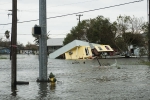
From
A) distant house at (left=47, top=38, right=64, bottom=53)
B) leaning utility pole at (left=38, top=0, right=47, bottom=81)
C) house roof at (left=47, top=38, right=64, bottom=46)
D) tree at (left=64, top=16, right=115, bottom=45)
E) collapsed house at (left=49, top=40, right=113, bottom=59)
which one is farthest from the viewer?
house roof at (left=47, top=38, right=64, bottom=46)

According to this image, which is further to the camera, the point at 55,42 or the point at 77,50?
the point at 55,42

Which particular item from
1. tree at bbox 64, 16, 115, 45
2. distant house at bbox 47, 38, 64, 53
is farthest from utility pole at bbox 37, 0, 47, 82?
distant house at bbox 47, 38, 64, 53

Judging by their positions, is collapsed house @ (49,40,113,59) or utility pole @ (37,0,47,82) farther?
collapsed house @ (49,40,113,59)

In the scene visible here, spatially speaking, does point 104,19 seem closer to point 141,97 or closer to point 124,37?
point 124,37

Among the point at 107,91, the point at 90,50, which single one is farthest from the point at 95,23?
the point at 107,91

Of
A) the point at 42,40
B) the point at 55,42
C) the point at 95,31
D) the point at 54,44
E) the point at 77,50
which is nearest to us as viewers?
the point at 42,40

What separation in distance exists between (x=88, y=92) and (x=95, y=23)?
71.2 m

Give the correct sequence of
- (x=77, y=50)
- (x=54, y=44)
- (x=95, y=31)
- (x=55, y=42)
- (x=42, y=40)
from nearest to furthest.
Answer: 1. (x=42, y=40)
2. (x=77, y=50)
3. (x=95, y=31)
4. (x=54, y=44)
5. (x=55, y=42)

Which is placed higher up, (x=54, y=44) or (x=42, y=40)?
(x=54, y=44)

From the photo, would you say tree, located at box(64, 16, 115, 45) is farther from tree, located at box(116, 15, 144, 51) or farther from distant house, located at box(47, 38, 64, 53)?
distant house, located at box(47, 38, 64, 53)

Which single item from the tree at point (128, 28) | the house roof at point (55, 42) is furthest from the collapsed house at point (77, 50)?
the house roof at point (55, 42)

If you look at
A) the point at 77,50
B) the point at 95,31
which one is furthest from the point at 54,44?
the point at 77,50

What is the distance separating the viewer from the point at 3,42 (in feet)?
477

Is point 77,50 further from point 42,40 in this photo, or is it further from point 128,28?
point 42,40
